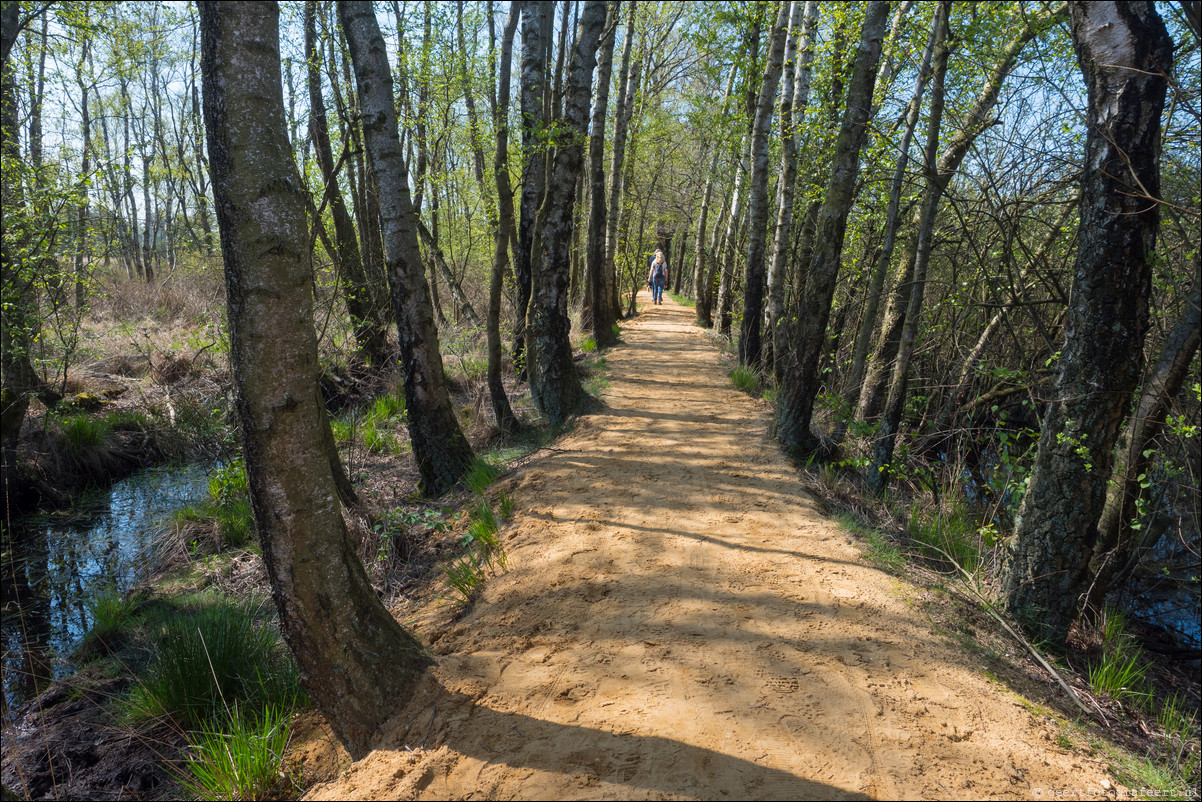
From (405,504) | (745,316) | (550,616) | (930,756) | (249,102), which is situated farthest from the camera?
(745,316)

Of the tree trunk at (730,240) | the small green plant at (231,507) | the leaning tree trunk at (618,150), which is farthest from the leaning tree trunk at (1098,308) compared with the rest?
the leaning tree trunk at (618,150)

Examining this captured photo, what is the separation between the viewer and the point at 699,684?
292 cm

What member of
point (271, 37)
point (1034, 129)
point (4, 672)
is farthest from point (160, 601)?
point (1034, 129)

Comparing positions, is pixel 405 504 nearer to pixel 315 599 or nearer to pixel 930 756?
pixel 315 599

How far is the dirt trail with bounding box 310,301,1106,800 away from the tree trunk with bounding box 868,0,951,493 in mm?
1567

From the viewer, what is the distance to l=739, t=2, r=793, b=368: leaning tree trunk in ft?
31.2

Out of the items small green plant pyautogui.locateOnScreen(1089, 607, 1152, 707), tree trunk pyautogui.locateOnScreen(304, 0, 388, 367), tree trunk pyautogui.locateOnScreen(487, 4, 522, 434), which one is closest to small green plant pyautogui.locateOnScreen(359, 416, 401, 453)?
tree trunk pyautogui.locateOnScreen(487, 4, 522, 434)

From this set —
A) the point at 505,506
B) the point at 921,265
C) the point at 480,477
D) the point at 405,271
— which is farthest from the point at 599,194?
the point at 505,506

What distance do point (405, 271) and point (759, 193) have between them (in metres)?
6.29

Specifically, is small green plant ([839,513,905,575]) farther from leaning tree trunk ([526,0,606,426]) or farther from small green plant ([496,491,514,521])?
leaning tree trunk ([526,0,606,426])

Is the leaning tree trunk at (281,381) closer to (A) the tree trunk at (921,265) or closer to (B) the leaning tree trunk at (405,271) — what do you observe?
(B) the leaning tree trunk at (405,271)

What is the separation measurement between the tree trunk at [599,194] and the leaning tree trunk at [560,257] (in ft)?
10.5

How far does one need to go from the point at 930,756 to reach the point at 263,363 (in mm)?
3215

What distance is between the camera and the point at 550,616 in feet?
11.9
